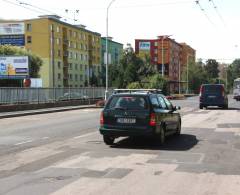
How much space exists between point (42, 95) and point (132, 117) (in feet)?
90.0

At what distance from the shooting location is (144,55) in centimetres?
10125

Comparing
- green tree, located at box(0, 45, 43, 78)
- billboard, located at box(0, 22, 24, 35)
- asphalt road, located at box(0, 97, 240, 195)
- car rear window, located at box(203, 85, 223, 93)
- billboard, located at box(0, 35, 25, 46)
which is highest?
billboard, located at box(0, 22, 24, 35)

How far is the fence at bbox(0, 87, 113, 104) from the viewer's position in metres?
35.4

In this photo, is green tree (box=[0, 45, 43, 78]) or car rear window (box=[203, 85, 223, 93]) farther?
green tree (box=[0, 45, 43, 78])

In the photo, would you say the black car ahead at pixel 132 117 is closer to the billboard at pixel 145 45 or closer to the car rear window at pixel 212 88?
the car rear window at pixel 212 88

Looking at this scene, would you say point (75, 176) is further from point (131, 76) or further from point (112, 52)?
point (112, 52)

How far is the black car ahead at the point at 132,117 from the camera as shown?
1355 cm

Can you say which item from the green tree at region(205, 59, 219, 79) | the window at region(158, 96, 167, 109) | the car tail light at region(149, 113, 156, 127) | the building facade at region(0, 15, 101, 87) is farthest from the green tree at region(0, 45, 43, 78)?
the green tree at region(205, 59, 219, 79)

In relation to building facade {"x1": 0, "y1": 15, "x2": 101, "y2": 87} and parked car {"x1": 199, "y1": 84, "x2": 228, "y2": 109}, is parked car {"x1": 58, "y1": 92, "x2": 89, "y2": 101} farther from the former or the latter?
building facade {"x1": 0, "y1": 15, "x2": 101, "y2": 87}

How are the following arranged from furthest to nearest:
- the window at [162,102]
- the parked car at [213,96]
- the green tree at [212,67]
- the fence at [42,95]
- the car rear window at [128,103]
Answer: the green tree at [212,67], the parked car at [213,96], the fence at [42,95], the window at [162,102], the car rear window at [128,103]

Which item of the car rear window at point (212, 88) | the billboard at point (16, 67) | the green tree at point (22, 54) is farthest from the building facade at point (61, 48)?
the car rear window at point (212, 88)

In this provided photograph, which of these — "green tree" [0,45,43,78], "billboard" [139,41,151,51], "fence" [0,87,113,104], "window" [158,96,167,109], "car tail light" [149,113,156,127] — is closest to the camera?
"car tail light" [149,113,156,127]

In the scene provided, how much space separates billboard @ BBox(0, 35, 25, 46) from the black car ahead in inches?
3241

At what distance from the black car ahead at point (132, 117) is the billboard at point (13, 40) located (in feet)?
270
